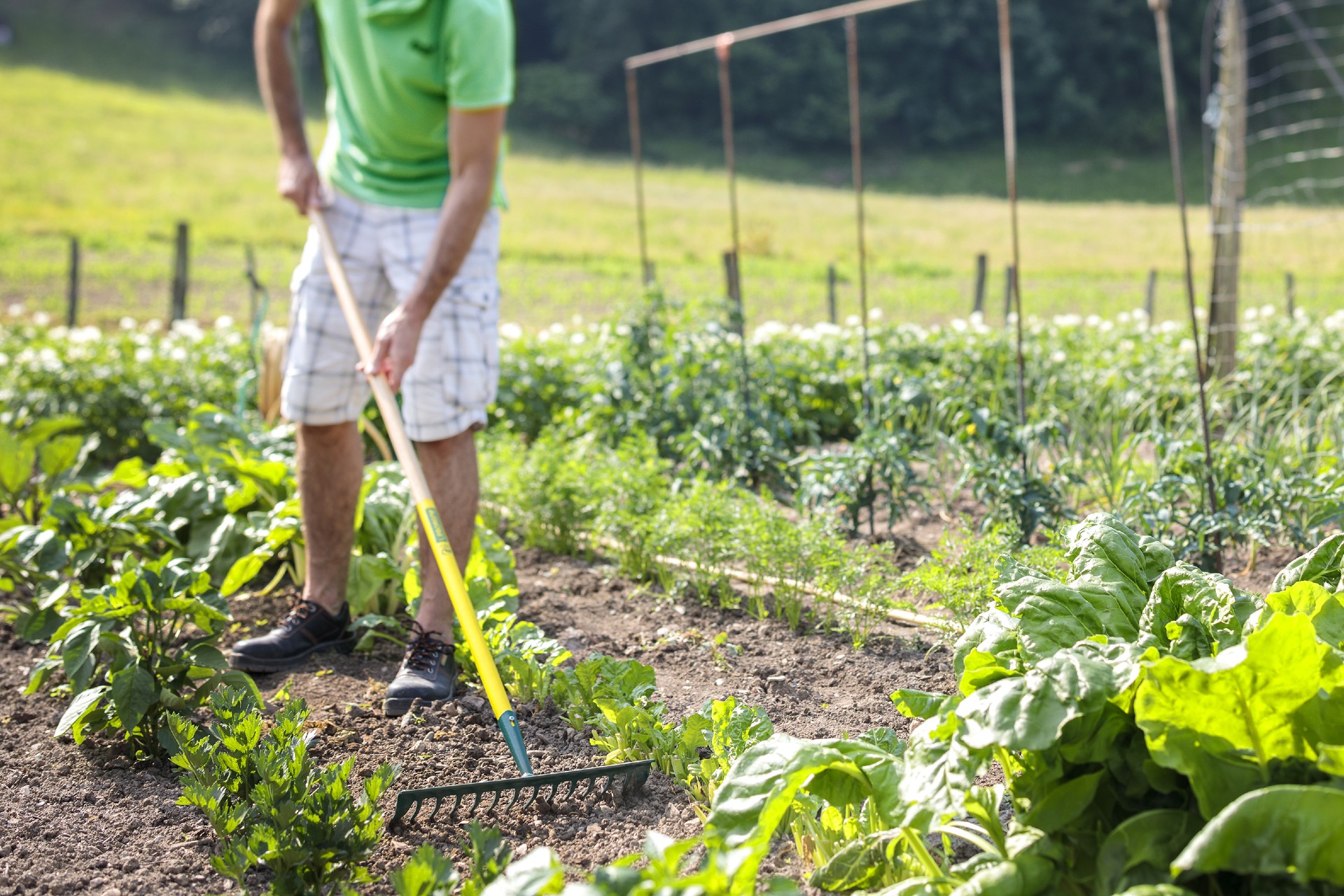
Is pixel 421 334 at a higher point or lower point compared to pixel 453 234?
lower

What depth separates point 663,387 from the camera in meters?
4.59

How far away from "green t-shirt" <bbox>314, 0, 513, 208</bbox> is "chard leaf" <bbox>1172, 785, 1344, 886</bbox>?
205 centimetres

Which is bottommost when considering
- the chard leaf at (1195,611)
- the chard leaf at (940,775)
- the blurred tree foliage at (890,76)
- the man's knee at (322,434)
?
the chard leaf at (940,775)

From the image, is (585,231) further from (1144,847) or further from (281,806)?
(1144,847)

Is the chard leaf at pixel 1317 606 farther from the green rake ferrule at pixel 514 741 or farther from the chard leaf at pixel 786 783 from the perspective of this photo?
the green rake ferrule at pixel 514 741

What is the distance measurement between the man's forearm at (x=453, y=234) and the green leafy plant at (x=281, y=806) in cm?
98

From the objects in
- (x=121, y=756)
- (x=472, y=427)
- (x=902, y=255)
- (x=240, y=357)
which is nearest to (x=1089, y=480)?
(x=472, y=427)

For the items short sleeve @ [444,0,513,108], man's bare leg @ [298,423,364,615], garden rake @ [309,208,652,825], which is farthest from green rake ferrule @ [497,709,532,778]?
short sleeve @ [444,0,513,108]

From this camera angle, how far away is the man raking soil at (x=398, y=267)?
8.16ft

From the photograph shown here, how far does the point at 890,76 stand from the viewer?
3762 centimetres

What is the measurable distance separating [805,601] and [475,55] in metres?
1.82

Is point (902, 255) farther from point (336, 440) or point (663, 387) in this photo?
point (336, 440)

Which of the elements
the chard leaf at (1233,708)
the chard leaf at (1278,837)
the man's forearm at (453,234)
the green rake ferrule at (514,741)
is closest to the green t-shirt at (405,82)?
the man's forearm at (453,234)

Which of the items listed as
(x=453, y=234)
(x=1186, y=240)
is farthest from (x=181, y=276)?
(x=1186, y=240)
